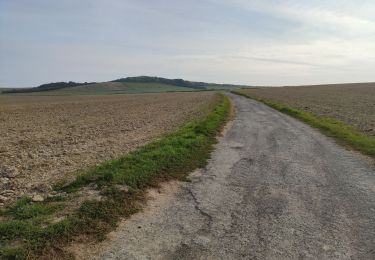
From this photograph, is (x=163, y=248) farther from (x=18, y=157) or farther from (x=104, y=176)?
(x=18, y=157)

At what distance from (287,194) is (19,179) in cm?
614

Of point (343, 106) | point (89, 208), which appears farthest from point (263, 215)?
point (343, 106)

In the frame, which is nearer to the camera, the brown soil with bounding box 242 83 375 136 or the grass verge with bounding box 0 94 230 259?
the grass verge with bounding box 0 94 230 259

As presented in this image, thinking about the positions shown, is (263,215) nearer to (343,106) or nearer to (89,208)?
(89,208)

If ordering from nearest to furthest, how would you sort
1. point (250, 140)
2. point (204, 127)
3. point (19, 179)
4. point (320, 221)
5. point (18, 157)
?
point (320, 221) < point (19, 179) < point (18, 157) < point (250, 140) < point (204, 127)

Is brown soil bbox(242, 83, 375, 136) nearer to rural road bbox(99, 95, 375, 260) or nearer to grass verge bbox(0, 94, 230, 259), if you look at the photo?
rural road bbox(99, 95, 375, 260)

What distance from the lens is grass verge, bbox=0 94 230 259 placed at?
5.84 meters

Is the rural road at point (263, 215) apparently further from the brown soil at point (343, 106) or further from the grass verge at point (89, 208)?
the brown soil at point (343, 106)

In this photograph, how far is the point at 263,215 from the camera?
7.49 meters

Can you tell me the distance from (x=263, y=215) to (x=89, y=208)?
311 cm

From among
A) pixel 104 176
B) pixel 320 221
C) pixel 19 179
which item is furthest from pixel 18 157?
pixel 320 221

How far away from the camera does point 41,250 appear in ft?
18.6

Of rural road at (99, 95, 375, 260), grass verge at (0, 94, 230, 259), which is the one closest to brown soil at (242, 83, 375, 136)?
rural road at (99, 95, 375, 260)

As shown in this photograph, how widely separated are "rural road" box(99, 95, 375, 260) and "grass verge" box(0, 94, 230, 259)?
19.6 inches
